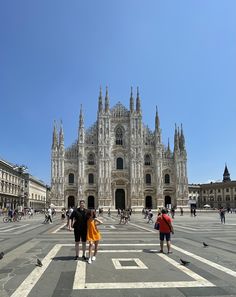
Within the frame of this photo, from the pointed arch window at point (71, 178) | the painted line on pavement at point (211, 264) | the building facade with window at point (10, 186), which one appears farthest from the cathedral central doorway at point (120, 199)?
the painted line on pavement at point (211, 264)

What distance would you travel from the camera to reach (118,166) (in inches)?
2714

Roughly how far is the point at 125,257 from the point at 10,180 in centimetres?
6699

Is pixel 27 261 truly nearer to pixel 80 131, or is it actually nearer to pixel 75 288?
pixel 75 288

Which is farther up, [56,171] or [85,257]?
[56,171]

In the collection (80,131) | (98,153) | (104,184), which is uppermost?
(80,131)

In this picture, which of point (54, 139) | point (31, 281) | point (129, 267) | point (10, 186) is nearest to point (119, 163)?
point (54, 139)

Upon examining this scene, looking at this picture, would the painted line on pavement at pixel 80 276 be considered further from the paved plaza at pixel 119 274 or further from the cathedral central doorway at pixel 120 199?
the cathedral central doorway at pixel 120 199

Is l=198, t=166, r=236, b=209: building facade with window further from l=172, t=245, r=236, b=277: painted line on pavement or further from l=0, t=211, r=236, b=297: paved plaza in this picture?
l=0, t=211, r=236, b=297: paved plaza

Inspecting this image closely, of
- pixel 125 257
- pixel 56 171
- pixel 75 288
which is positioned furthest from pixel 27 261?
pixel 56 171

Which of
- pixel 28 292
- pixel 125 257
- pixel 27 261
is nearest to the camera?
pixel 28 292

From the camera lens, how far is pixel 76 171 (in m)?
67.1

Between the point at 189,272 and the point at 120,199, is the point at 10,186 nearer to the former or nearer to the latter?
the point at 120,199

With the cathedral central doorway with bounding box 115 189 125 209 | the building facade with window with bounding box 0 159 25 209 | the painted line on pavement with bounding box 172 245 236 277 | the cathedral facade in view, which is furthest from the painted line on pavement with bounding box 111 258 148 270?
the cathedral central doorway with bounding box 115 189 125 209

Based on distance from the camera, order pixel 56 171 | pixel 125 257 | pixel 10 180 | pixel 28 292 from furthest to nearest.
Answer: pixel 10 180, pixel 56 171, pixel 125 257, pixel 28 292
